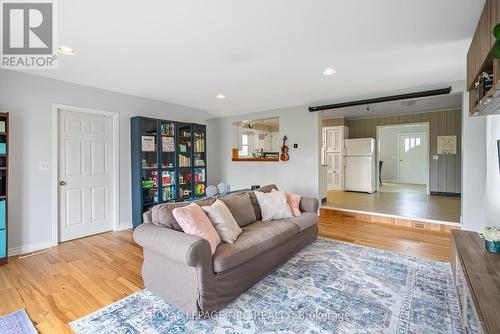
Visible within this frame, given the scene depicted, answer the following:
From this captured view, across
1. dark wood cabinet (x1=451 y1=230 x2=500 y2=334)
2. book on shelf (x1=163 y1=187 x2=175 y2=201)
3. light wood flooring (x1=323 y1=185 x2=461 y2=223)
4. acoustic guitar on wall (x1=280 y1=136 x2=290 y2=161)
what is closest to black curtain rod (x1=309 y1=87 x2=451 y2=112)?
acoustic guitar on wall (x1=280 y1=136 x2=290 y2=161)

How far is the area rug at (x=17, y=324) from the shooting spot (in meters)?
1.73

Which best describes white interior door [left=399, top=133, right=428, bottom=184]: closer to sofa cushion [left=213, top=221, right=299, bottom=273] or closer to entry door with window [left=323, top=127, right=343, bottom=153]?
entry door with window [left=323, top=127, right=343, bottom=153]

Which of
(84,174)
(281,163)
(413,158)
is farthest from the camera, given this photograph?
(413,158)

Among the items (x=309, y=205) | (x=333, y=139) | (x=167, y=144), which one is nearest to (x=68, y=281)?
(x=167, y=144)

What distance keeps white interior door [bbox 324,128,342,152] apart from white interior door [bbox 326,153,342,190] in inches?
7.7

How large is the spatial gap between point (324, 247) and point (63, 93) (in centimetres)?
436

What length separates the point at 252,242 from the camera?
2.29 meters

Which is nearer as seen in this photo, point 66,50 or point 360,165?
point 66,50

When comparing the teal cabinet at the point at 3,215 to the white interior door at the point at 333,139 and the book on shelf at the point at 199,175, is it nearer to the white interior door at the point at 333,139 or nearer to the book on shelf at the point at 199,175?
the book on shelf at the point at 199,175

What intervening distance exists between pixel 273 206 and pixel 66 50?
2957mm

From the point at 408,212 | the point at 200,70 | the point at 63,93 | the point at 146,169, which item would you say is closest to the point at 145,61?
the point at 200,70

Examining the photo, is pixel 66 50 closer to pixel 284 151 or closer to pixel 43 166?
pixel 43 166

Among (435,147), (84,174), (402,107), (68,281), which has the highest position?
(402,107)

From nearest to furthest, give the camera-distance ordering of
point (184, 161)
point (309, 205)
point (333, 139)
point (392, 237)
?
point (309, 205) → point (392, 237) → point (184, 161) → point (333, 139)
